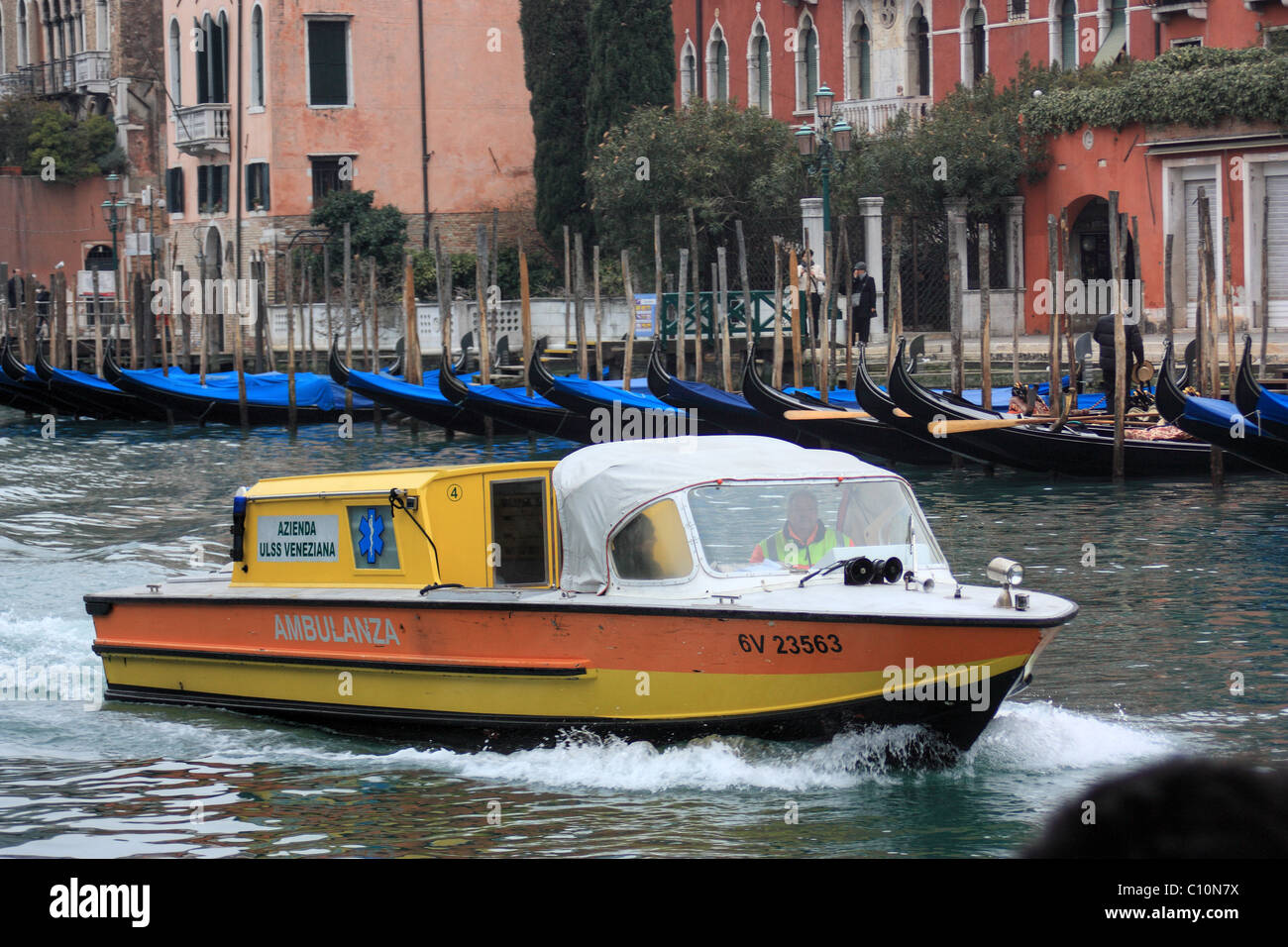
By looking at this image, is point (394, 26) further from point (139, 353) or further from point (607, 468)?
point (607, 468)

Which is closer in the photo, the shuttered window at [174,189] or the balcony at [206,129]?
the balcony at [206,129]

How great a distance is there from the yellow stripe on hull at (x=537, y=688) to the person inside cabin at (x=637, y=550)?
1.16 ft

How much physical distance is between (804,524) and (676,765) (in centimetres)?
96

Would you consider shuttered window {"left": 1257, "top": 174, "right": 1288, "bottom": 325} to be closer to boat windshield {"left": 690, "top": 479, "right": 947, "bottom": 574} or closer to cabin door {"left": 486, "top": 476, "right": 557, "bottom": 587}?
boat windshield {"left": 690, "top": 479, "right": 947, "bottom": 574}

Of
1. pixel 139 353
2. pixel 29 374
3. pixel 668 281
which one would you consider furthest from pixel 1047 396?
pixel 139 353

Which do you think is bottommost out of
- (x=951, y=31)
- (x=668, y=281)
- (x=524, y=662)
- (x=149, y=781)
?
(x=149, y=781)

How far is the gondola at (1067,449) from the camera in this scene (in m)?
14.2

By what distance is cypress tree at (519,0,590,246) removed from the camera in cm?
2795

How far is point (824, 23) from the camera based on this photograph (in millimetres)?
26812

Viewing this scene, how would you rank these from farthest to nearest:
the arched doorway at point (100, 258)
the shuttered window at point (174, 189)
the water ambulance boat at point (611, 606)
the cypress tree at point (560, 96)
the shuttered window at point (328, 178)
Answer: the arched doorway at point (100, 258) → the shuttered window at point (174, 189) → the shuttered window at point (328, 178) → the cypress tree at point (560, 96) → the water ambulance boat at point (611, 606)

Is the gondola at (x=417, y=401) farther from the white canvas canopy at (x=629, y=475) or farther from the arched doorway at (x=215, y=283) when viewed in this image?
the white canvas canopy at (x=629, y=475)

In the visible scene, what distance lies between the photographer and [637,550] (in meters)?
5.84

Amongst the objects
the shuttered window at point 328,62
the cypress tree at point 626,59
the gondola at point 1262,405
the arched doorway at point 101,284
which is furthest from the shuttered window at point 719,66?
the gondola at point 1262,405
